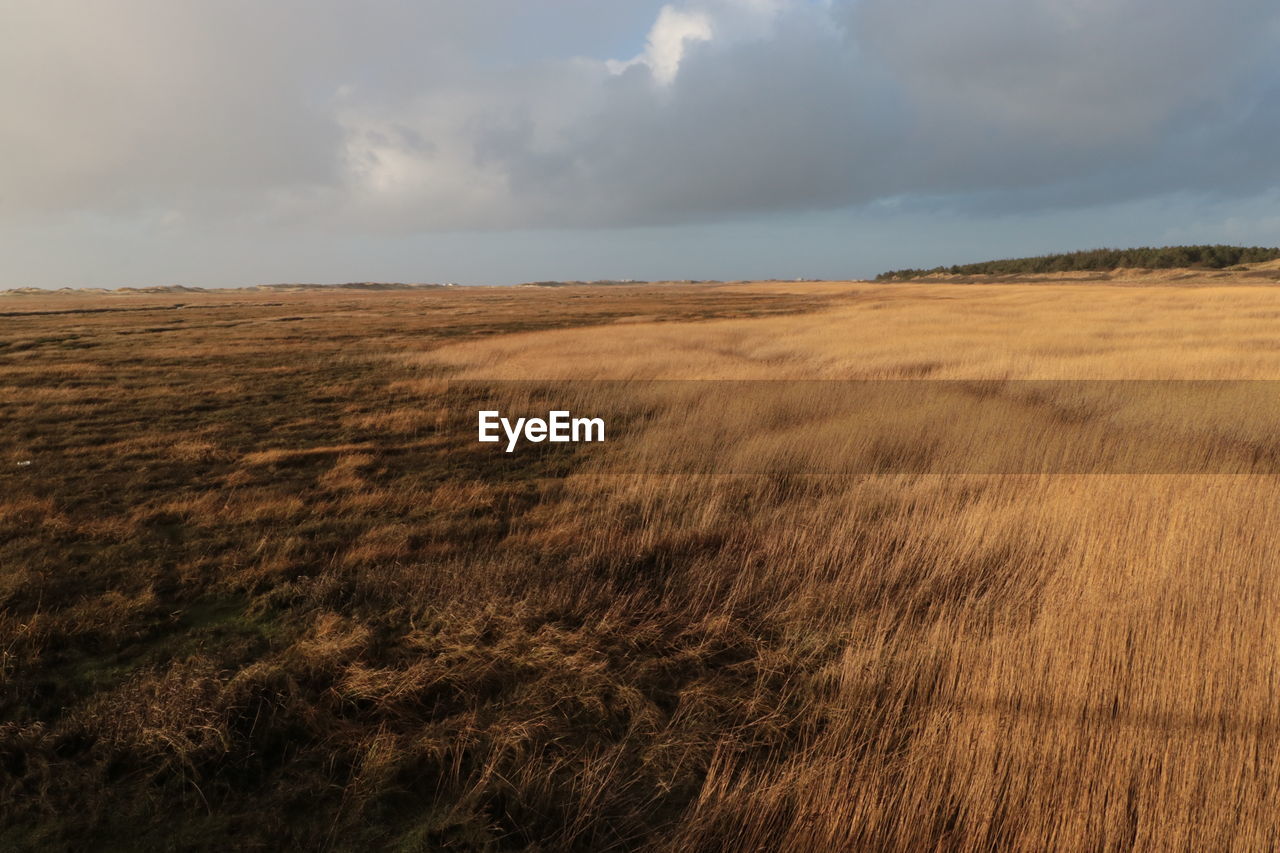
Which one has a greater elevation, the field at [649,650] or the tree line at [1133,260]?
the tree line at [1133,260]

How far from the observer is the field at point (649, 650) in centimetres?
369

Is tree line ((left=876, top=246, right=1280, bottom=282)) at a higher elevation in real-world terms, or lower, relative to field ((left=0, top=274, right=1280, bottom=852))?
higher

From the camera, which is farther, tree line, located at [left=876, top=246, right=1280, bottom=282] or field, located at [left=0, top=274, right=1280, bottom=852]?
tree line, located at [left=876, top=246, right=1280, bottom=282]

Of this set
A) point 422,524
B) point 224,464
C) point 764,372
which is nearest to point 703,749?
point 422,524

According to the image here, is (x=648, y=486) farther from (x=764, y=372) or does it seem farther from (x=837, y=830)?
(x=764, y=372)

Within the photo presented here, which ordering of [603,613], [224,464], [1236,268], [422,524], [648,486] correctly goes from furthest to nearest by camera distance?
[1236,268]
[224,464]
[648,486]
[422,524]
[603,613]

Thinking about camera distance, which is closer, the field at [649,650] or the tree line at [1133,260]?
the field at [649,650]

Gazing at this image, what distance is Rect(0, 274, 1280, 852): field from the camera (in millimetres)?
3688

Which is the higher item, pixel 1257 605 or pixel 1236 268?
pixel 1236 268

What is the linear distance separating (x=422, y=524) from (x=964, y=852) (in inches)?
269

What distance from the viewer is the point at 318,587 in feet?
20.6

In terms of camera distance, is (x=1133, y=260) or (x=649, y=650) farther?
(x=1133, y=260)

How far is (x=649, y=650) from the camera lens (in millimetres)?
5430

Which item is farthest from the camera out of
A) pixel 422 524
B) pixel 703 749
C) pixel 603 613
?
pixel 422 524
